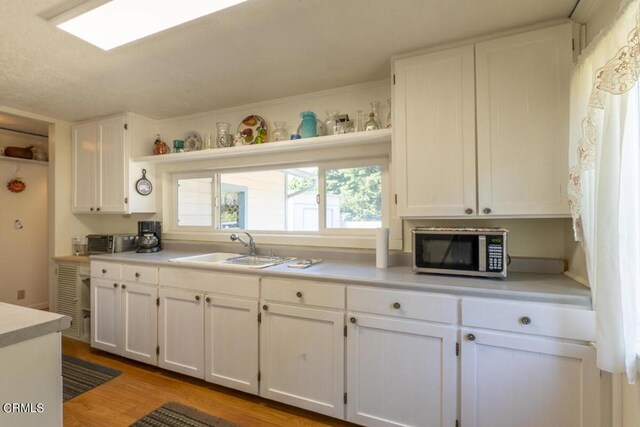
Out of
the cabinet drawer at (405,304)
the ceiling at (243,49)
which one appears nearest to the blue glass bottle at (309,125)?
the ceiling at (243,49)

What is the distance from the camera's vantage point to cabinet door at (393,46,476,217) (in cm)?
178

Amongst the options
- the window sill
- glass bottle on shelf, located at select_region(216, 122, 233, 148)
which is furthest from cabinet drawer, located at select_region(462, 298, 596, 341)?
glass bottle on shelf, located at select_region(216, 122, 233, 148)

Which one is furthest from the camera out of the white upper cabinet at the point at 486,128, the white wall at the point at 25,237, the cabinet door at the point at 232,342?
the white wall at the point at 25,237

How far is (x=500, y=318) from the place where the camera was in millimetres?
1454

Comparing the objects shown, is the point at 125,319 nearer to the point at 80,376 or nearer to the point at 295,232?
the point at 80,376

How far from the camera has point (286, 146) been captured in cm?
240

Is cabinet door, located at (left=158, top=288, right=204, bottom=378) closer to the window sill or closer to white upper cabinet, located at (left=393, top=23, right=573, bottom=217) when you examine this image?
the window sill

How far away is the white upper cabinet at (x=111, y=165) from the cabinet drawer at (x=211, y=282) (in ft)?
3.72

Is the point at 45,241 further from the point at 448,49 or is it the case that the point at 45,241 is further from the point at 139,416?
the point at 448,49

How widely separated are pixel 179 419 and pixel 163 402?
0.25m

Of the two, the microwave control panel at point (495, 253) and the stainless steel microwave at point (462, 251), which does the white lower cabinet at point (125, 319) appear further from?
the microwave control panel at point (495, 253)

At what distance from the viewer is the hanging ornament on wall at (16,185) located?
356 cm

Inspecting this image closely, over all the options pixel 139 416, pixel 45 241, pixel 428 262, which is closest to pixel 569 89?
pixel 428 262

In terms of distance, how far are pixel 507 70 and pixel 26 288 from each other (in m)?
5.26
